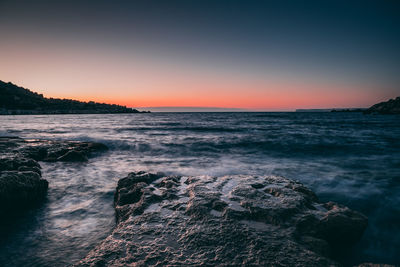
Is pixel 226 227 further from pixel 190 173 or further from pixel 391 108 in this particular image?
pixel 391 108

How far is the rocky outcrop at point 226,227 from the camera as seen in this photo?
7.10 ft

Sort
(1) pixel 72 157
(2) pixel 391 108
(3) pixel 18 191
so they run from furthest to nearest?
(2) pixel 391 108
(1) pixel 72 157
(3) pixel 18 191

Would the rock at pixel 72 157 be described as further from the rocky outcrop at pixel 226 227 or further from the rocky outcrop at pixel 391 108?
the rocky outcrop at pixel 391 108

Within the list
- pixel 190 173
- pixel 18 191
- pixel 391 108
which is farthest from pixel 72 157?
pixel 391 108

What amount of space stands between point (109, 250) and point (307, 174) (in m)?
7.06

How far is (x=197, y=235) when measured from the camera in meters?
2.54

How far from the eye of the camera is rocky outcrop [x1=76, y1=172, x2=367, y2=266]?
7.10 ft

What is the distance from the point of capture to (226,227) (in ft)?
8.87

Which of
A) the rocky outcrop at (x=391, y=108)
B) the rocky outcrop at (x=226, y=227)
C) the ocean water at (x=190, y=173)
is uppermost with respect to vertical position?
the rocky outcrop at (x=391, y=108)

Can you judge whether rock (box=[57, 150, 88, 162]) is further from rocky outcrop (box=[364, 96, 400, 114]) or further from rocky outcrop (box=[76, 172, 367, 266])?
rocky outcrop (box=[364, 96, 400, 114])

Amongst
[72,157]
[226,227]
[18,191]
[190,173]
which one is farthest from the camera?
[72,157]

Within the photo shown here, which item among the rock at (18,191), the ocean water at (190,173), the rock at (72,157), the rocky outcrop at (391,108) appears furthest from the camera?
the rocky outcrop at (391,108)

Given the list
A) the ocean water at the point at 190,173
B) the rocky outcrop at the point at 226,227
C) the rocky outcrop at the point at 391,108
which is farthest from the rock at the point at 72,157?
the rocky outcrop at the point at 391,108

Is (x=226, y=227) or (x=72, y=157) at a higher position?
(x=226, y=227)
